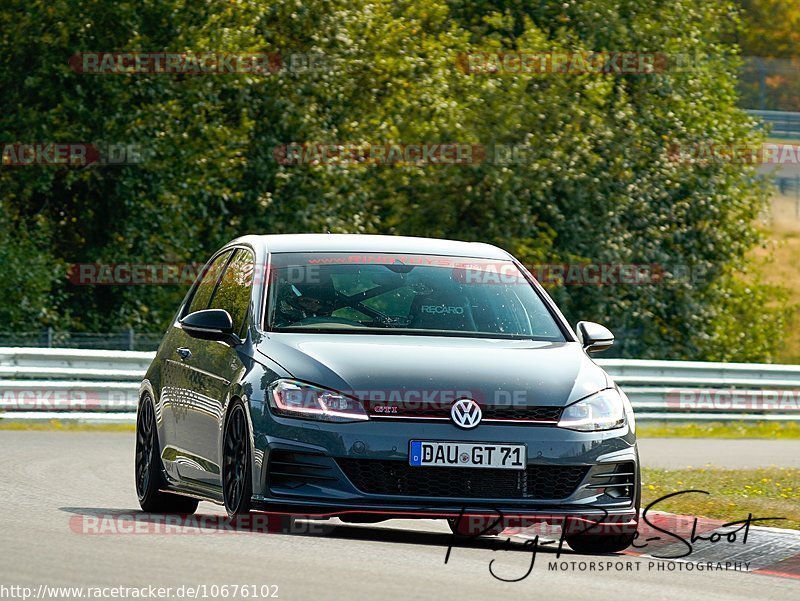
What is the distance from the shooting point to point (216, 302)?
36.5ft

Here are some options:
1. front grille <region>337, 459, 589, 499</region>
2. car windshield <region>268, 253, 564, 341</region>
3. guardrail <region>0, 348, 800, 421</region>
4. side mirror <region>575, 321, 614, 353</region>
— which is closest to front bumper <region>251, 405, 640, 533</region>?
front grille <region>337, 459, 589, 499</region>

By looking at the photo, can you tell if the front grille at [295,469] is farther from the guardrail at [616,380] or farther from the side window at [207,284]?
the guardrail at [616,380]

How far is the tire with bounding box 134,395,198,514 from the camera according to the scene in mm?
11055

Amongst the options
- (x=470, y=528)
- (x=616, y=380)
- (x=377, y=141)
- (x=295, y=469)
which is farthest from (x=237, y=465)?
(x=377, y=141)

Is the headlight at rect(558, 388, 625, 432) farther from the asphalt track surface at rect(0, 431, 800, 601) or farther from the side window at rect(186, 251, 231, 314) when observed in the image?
the side window at rect(186, 251, 231, 314)

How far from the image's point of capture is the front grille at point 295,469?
354 inches

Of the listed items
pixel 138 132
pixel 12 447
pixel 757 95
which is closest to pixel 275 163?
pixel 138 132

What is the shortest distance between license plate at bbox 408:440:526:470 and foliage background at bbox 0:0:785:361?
20961 millimetres

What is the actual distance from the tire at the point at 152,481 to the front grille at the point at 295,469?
2.10 metres

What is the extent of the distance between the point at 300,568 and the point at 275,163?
2370cm

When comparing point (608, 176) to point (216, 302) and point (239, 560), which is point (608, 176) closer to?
point (216, 302)

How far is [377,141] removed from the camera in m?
32.2

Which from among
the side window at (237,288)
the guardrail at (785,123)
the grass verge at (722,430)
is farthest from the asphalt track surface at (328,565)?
the guardrail at (785,123)

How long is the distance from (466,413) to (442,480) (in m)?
0.35
